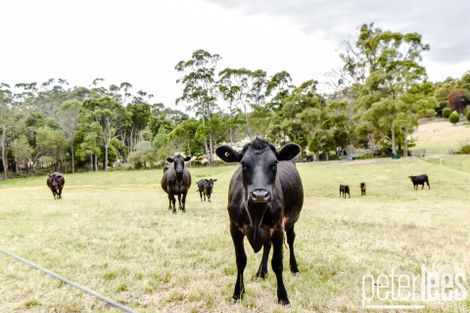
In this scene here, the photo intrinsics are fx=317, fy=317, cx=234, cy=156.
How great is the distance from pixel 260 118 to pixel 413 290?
54.2 meters

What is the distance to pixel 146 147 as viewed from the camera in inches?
2461

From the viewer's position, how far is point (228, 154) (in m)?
4.72

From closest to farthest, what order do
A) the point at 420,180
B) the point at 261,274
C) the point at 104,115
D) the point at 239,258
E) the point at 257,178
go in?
the point at 257,178 < the point at 239,258 < the point at 261,274 < the point at 420,180 < the point at 104,115

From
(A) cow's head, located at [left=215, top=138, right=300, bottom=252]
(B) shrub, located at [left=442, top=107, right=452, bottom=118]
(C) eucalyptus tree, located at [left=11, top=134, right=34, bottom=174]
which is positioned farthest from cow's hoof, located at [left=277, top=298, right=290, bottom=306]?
(B) shrub, located at [left=442, top=107, right=452, bottom=118]

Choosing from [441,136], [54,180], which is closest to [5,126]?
[54,180]

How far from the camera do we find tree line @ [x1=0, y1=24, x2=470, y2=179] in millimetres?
42844

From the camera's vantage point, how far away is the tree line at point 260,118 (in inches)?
1687

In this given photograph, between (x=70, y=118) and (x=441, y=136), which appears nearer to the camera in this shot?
(x=441, y=136)

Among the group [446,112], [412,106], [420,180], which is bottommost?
[420,180]

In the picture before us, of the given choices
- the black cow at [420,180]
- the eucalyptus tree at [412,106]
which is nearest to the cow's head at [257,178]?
the black cow at [420,180]

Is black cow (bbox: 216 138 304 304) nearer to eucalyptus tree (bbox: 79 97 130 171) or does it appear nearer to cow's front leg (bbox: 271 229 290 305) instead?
cow's front leg (bbox: 271 229 290 305)

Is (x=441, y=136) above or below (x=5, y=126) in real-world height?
below

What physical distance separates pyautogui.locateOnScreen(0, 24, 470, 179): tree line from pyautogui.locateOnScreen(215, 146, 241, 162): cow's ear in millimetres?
38938

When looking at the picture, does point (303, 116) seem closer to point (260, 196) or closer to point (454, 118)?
point (454, 118)
